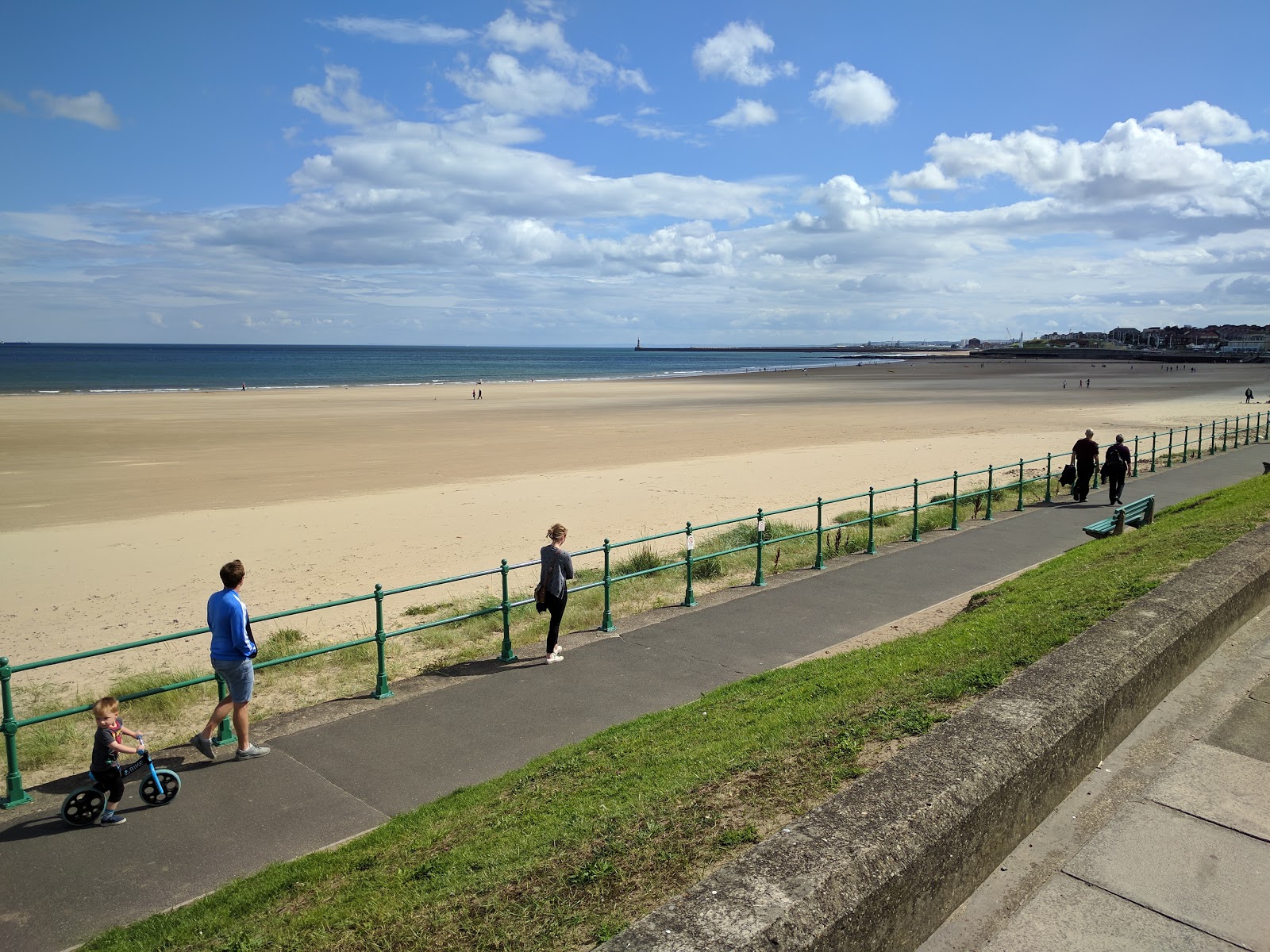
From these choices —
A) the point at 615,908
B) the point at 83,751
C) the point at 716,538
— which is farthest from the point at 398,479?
the point at 615,908

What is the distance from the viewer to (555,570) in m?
9.52

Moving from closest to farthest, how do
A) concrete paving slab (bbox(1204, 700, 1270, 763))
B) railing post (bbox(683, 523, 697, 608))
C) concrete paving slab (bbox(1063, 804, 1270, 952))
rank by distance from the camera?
concrete paving slab (bbox(1063, 804, 1270, 952)), concrete paving slab (bbox(1204, 700, 1270, 763)), railing post (bbox(683, 523, 697, 608))

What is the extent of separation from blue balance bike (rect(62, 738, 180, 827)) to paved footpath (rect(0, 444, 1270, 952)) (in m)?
0.08

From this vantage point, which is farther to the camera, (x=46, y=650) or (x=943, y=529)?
(x=943, y=529)

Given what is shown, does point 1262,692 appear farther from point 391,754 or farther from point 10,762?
point 10,762

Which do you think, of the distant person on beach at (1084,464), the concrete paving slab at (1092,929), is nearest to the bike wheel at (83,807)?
the concrete paving slab at (1092,929)

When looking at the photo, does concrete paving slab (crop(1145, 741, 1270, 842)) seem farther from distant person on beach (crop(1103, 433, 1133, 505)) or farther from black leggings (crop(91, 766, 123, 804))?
distant person on beach (crop(1103, 433, 1133, 505))

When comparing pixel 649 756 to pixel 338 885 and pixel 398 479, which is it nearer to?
pixel 338 885

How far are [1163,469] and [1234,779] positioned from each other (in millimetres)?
21908

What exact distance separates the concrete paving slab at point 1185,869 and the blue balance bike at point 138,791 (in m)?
6.02

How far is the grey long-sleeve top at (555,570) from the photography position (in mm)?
9469

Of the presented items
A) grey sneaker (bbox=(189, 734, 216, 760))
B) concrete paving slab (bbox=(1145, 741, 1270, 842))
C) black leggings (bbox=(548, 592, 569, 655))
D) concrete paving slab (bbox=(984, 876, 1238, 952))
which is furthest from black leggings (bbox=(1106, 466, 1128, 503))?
grey sneaker (bbox=(189, 734, 216, 760))

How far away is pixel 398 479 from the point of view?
27.1 metres

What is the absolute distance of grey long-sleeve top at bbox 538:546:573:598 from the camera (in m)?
9.47
